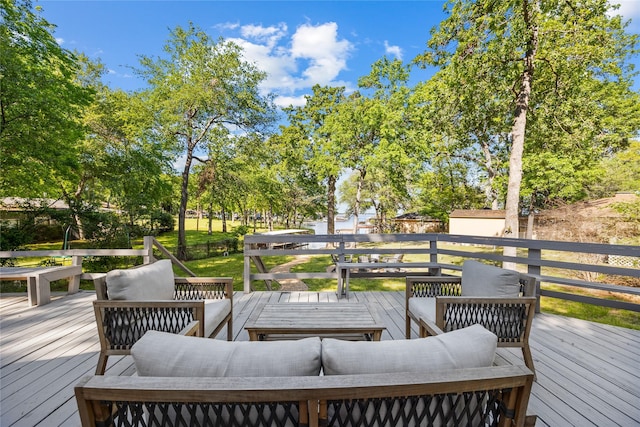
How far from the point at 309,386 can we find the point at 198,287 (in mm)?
2590

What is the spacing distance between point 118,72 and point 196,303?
47.7 ft

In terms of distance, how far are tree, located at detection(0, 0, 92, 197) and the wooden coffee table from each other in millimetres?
7737

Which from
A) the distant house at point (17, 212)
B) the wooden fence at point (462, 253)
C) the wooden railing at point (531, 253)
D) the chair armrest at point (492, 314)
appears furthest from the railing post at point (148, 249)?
the distant house at point (17, 212)

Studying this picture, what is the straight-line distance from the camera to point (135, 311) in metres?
2.08

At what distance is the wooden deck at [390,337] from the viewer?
73.0 inches

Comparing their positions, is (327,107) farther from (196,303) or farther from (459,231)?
(196,303)

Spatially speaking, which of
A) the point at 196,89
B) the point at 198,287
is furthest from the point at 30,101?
the point at 198,287

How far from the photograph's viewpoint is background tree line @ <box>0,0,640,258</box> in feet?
20.2

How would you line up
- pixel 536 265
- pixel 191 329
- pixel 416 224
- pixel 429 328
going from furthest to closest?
pixel 416 224 < pixel 536 265 < pixel 429 328 < pixel 191 329

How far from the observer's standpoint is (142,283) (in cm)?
238

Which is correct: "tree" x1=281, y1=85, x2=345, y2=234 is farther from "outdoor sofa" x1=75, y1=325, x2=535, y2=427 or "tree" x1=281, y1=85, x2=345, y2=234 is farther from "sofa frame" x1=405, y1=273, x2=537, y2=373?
"outdoor sofa" x1=75, y1=325, x2=535, y2=427

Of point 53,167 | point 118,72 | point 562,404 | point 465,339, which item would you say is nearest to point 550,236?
point 562,404

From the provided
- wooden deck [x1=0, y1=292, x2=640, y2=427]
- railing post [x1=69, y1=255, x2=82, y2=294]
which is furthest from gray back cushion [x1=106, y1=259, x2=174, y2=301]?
railing post [x1=69, y1=255, x2=82, y2=294]

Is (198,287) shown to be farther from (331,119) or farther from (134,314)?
(331,119)
